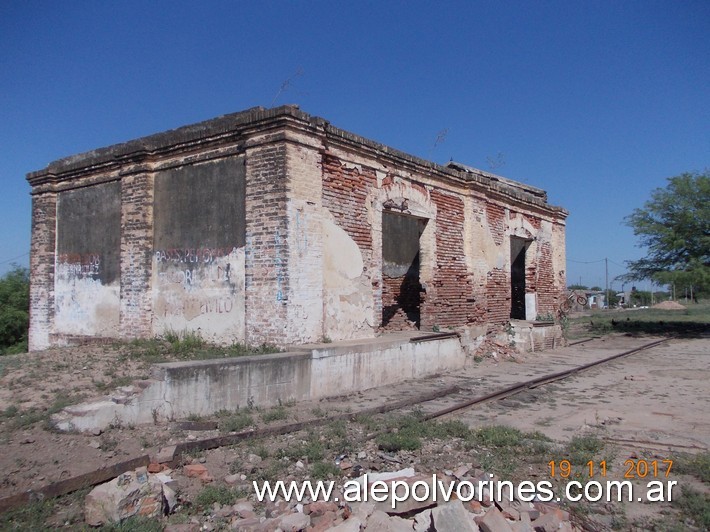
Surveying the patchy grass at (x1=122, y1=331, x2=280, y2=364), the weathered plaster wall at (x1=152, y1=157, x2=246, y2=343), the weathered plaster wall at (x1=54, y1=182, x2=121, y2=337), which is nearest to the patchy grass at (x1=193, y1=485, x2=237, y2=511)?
the patchy grass at (x1=122, y1=331, x2=280, y2=364)

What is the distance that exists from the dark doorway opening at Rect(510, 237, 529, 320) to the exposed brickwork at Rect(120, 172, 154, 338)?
11030 mm

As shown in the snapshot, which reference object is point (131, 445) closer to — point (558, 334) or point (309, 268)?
point (309, 268)

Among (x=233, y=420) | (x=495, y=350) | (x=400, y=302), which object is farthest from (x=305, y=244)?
(x=495, y=350)

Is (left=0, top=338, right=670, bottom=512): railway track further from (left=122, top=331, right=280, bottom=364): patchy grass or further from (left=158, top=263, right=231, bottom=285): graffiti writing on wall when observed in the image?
(left=158, top=263, right=231, bottom=285): graffiti writing on wall

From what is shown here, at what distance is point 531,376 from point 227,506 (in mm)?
8153

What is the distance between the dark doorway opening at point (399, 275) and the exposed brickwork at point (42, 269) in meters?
7.51

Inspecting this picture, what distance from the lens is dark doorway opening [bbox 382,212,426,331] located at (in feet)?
42.2

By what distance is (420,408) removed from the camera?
7.73 m

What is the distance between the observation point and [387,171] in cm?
1054

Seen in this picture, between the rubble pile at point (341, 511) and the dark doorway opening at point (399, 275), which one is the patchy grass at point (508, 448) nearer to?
the rubble pile at point (341, 511)

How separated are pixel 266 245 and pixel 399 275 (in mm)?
5621

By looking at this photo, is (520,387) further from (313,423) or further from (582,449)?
(313,423)

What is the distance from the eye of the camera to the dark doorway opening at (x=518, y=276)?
16.8 metres

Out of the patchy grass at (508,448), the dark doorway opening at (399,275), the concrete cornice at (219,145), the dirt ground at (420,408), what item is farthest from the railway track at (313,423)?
the concrete cornice at (219,145)
